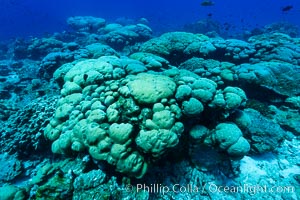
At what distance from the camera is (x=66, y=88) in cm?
596

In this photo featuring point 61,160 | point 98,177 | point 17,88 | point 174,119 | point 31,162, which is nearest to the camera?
point 98,177

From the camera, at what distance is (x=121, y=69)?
611cm

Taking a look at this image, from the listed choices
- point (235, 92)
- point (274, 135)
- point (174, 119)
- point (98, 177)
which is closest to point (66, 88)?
point (98, 177)

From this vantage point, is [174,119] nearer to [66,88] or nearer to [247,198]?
[247,198]

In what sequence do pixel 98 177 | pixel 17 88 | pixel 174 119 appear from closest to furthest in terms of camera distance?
pixel 98 177
pixel 174 119
pixel 17 88

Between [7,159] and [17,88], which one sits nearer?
[7,159]

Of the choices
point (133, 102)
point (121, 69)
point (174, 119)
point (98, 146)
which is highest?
point (121, 69)

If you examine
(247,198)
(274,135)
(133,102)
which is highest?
(133,102)

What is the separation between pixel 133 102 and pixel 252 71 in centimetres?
503

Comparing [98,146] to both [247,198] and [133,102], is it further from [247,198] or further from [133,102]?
[247,198]

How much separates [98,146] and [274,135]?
491cm

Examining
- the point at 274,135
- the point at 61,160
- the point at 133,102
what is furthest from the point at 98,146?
the point at 274,135

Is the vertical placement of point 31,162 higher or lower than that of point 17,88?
lower

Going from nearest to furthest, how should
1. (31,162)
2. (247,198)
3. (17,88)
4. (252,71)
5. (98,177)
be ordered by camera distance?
(98,177)
(247,198)
(31,162)
(252,71)
(17,88)
